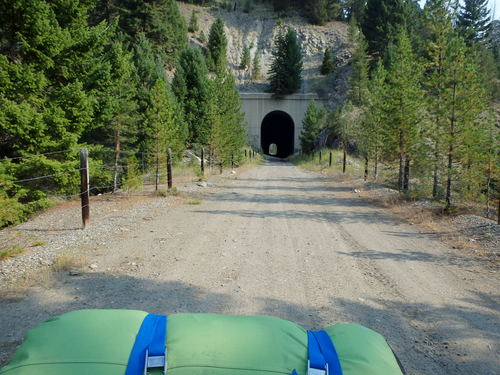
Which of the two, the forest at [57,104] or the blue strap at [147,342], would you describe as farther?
the forest at [57,104]

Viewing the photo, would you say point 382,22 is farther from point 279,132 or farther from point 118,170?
point 118,170

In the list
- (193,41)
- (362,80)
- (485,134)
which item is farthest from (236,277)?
(193,41)

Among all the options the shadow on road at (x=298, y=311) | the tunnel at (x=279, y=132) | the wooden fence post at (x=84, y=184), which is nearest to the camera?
A: the shadow on road at (x=298, y=311)

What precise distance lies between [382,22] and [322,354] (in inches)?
2344

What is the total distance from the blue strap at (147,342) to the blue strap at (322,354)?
77 cm

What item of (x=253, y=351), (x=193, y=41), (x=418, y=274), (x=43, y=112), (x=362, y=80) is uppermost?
(x=193, y=41)

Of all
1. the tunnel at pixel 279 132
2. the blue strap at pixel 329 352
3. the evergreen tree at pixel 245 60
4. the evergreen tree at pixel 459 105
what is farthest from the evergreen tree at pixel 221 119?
the evergreen tree at pixel 245 60

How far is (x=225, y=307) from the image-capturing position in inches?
164

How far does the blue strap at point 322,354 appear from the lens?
1.93 m

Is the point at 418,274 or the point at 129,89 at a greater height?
the point at 129,89

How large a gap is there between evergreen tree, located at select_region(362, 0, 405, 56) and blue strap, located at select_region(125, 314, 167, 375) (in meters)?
55.3

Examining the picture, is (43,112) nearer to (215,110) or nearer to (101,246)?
(101,246)

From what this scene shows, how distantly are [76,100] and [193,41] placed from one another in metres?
58.5

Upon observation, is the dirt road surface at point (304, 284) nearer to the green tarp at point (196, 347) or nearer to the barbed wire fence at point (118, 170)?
the green tarp at point (196, 347)
